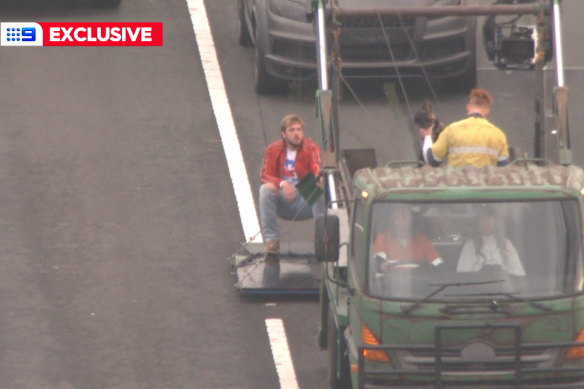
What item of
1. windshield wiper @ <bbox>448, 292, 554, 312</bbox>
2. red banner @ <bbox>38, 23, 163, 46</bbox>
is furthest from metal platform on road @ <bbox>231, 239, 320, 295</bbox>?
red banner @ <bbox>38, 23, 163, 46</bbox>

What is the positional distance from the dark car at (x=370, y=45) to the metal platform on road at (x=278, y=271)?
11.7 ft

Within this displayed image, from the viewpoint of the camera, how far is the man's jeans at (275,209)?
622 inches

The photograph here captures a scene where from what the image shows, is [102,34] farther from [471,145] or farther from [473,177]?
[473,177]

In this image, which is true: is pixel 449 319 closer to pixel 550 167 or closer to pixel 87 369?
pixel 550 167

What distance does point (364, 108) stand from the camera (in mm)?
20047

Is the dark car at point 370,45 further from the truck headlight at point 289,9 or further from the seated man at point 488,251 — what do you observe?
the seated man at point 488,251

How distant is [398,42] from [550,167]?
7.48m

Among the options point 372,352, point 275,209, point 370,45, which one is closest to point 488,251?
point 372,352

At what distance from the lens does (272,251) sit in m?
15.8

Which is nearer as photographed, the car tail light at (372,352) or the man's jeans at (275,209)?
the car tail light at (372,352)

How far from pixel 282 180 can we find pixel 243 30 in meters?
6.70

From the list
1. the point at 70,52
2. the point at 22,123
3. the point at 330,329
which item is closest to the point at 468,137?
the point at 330,329

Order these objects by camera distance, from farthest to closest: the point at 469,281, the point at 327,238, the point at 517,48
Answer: the point at 517,48
the point at 327,238
the point at 469,281

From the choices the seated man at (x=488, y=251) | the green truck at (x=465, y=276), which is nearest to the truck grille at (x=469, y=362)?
the green truck at (x=465, y=276)
